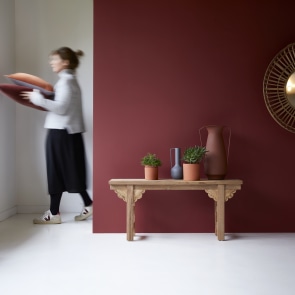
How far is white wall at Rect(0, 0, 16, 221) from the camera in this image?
4.45 metres

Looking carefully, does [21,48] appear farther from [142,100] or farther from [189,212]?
[189,212]

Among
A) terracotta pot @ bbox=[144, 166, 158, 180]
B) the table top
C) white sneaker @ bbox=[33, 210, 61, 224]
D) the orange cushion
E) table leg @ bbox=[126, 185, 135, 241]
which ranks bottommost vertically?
white sneaker @ bbox=[33, 210, 61, 224]

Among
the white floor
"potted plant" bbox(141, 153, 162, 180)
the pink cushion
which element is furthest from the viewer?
the pink cushion

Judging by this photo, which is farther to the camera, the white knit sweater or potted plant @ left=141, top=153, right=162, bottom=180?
the white knit sweater

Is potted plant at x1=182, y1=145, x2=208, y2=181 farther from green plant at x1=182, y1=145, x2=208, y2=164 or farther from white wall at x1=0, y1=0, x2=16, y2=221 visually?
white wall at x1=0, y1=0, x2=16, y2=221

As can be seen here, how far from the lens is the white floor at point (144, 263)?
225 centimetres

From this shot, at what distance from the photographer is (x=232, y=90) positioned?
383 centimetres

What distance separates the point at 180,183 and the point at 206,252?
0.62 meters

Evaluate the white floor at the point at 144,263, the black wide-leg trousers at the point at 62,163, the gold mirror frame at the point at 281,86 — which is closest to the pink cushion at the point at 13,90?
the black wide-leg trousers at the point at 62,163

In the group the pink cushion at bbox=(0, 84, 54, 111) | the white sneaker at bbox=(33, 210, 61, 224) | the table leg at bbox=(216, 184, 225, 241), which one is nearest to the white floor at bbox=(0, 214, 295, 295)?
the table leg at bbox=(216, 184, 225, 241)

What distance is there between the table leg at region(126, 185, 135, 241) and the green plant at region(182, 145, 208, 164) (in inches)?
20.9

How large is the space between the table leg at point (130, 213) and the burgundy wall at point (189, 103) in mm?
305

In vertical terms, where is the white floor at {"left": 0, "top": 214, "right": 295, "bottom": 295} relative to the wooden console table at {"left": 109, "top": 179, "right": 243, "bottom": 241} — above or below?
below

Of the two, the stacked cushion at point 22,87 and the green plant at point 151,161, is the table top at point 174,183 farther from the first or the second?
the stacked cushion at point 22,87
